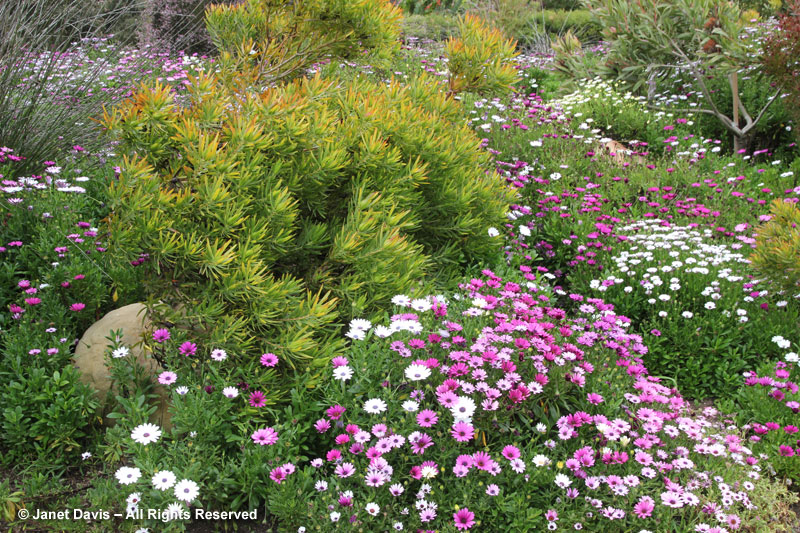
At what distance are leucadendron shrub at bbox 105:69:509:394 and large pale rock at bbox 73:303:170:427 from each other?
35cm

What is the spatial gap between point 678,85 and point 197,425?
29.3ft

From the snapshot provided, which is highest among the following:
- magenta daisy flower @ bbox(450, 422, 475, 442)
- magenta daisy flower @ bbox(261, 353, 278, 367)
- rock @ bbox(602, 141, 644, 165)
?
magenta daisy flower @ bbox(450, 422, 475, 442)

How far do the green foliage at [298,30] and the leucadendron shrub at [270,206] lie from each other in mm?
410

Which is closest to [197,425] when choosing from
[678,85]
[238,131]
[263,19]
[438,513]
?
[438,513]

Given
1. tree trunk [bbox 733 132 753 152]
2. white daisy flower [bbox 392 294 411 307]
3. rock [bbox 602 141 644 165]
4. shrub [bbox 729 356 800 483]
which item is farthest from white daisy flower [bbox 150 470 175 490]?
tree trunk [bbox 733 132 753 152]

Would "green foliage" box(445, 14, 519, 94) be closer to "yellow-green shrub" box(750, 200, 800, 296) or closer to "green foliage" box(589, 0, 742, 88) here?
"yellow-green shrub" box(750, 200, 800, 296)

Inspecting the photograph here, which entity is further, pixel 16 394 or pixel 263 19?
pixel 263 19

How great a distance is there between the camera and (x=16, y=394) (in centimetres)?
307

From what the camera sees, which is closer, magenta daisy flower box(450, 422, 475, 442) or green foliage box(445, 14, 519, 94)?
magenta daisy flower box(450, 422, 475, 442)

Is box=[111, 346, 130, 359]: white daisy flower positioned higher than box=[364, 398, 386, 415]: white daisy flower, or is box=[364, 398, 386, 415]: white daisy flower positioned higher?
box=[364, 398, 386, 415]: white daisy flower

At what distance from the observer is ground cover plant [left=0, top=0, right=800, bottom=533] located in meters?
2.54

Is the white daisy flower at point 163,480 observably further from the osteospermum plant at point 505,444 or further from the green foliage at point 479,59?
the green foliage at point 479,59

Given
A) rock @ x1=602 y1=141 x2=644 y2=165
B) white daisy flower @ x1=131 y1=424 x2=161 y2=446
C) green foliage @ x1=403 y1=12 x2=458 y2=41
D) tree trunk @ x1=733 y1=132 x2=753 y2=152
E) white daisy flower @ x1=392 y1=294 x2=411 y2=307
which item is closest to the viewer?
white daisy flower @ x1=131 y1=424 x2=161 y2=446

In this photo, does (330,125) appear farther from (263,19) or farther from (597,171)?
(597,171)
